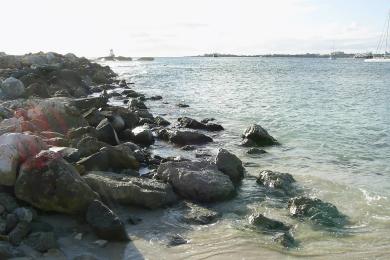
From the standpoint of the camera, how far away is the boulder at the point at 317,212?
8377mm

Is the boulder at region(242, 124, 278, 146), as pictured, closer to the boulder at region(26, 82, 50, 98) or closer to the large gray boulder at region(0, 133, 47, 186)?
the large gray boulder at region(0, 133, 47, 186)

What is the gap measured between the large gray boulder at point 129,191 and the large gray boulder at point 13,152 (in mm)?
1127

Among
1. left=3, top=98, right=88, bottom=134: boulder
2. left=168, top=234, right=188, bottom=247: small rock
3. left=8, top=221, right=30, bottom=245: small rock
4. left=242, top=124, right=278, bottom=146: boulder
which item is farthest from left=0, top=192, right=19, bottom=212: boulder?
left=242, top=124, right=278, bottom=146: boulder

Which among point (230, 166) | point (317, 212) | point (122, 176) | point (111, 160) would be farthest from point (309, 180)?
point (111, 160)

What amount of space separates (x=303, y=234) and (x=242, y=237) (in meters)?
1.09

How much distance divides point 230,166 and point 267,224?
312 cm

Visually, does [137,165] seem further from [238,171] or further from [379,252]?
[379,252]

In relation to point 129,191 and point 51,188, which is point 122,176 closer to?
point 129,191

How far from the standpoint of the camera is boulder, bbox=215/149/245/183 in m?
10.9

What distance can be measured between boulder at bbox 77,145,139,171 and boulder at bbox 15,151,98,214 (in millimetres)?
2014

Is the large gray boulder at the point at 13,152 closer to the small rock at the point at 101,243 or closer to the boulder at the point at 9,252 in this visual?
the boulder at the point at 9,252

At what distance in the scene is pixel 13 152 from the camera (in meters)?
7.81

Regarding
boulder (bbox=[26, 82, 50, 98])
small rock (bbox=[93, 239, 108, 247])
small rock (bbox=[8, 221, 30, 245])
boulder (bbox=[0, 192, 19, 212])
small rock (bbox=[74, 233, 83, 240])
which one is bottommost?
small rock (bbox=[93, 239, 108, 247])

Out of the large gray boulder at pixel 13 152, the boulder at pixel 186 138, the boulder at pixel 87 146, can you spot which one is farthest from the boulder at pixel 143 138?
the large gray boulder at pixel 13 152
